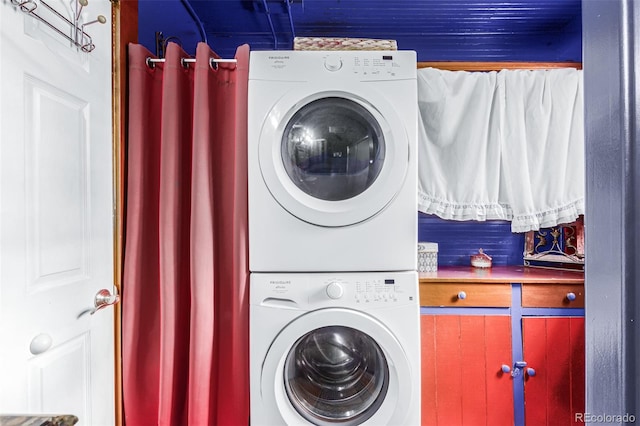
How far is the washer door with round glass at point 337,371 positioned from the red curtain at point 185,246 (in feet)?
0.77

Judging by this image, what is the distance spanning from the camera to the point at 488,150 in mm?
1978

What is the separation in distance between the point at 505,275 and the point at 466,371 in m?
0.56

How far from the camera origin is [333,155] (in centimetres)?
151

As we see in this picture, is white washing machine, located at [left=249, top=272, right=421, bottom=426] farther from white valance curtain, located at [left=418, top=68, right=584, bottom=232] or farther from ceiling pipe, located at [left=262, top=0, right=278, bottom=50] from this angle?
ceiling pipe, located at [left=262, top=0, right=278, bottom=50]

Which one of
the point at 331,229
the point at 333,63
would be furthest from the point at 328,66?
the point at 331,229

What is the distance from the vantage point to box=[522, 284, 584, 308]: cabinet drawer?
5.67 feet

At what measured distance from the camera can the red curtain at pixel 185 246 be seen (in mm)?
1536

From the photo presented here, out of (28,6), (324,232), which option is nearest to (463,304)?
(324,232)

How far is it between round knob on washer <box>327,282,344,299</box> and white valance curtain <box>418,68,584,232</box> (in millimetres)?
841

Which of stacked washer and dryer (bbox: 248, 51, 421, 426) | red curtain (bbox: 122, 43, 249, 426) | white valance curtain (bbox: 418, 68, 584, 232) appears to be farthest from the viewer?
white valance curtain (bbox: 418, 68, 584, 232)

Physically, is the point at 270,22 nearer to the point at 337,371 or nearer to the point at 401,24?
the point at 401,24

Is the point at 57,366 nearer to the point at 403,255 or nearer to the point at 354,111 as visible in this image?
the point at 403,255

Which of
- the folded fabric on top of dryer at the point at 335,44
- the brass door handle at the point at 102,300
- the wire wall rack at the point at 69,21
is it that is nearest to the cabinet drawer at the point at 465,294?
the folded fabric on top of dryer at the point at 335,44

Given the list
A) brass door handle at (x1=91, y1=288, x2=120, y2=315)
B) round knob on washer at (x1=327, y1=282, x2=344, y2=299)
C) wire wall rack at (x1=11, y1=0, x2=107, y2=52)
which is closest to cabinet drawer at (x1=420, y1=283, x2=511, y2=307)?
round knob on washer at (x1=327, y1=282, x2=344, y2=299)
